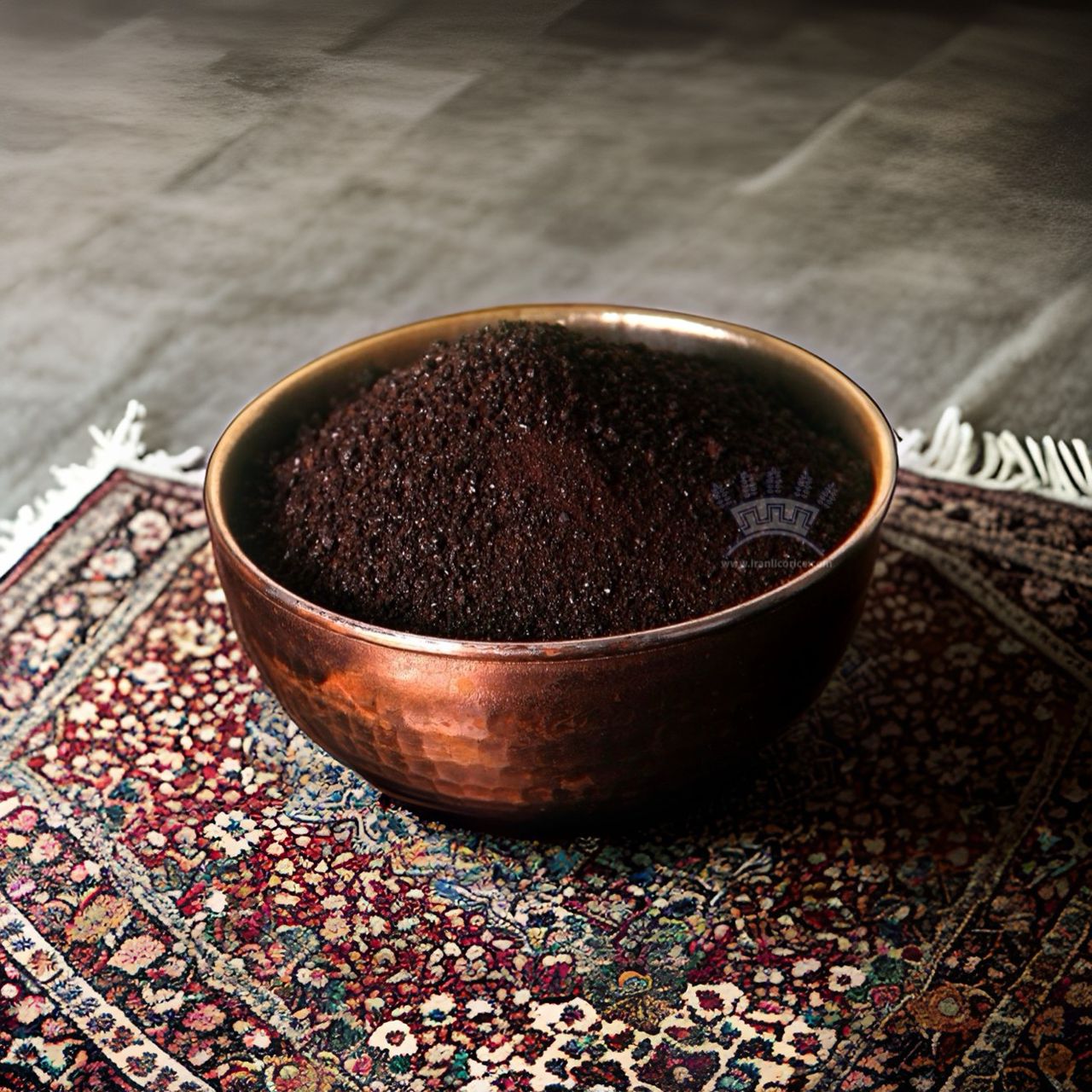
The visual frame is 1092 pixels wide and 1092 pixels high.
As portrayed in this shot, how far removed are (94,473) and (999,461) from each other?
742 mm

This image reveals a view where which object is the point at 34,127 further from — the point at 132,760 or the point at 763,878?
the point at 763,878

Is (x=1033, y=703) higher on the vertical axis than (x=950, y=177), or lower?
lower

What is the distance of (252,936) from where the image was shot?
756 millimetres

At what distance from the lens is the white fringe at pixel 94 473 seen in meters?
1.11

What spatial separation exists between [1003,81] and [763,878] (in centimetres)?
64

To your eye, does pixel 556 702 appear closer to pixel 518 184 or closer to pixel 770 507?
pixel 770 507

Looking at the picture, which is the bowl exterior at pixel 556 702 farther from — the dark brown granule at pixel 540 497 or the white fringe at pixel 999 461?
the white fringe at pixel 999 461

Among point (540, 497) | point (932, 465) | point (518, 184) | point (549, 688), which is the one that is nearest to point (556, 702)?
point (549, 688)

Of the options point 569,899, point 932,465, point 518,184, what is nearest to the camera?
point 569,899

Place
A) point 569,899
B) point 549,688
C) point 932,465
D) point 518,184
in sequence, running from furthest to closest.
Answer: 1. point 518,184
2. point 932,465
3. point 569,899
4. point 549,688

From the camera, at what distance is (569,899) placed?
767 millimetres

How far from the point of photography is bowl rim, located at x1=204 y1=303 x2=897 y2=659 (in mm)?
652

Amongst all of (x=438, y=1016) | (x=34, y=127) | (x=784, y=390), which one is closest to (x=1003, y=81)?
(x=784, y=390)

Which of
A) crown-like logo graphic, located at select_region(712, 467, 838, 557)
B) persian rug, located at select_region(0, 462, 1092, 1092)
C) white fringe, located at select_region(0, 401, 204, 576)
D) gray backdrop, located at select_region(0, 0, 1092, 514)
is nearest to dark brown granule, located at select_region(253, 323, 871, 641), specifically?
crown-like logo graphic, located at select_region(712, 467, 838, 557)
